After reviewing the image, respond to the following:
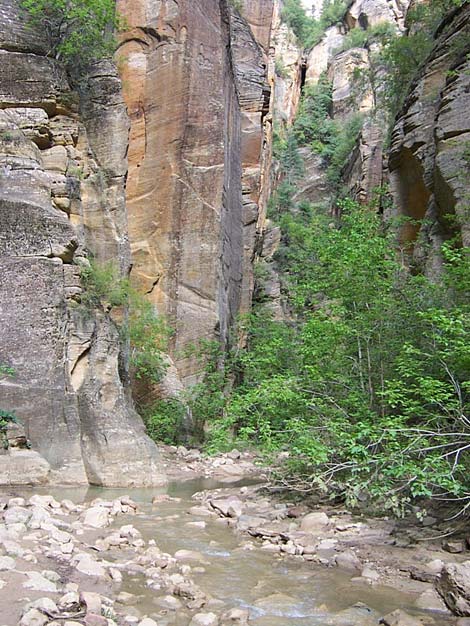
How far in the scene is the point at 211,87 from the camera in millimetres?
23312

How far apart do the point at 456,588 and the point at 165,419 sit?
1407cm

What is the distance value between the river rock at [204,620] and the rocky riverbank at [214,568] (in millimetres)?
17

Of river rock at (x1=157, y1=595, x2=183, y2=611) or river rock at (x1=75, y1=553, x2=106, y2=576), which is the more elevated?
river rock at (x1=75, y1=553, x2=106, y2=576)

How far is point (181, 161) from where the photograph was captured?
22750 mm

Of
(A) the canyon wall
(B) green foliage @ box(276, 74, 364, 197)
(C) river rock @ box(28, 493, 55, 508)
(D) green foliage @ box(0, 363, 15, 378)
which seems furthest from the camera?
(B) green foliage @ box(276, 74, 364, 197)

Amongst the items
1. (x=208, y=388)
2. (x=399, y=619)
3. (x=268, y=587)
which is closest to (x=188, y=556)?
(x=268, y=587)

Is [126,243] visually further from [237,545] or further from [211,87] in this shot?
[237,545]

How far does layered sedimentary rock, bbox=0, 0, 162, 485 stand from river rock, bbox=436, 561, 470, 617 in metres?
7.55

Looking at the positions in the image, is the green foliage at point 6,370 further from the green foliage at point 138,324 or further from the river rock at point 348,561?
the river rock at point 348,561

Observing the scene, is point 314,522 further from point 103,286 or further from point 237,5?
point 237,5

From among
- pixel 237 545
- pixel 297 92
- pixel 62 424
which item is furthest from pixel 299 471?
pixel 297 92

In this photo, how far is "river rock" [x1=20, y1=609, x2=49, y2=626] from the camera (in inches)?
158

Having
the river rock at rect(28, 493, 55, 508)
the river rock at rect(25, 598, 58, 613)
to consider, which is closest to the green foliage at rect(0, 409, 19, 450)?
the river rock at rect(28, 493, 55, 508)

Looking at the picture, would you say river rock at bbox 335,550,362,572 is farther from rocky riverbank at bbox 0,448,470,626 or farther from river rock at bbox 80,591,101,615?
river rock at bbox 80,591,101,615
